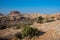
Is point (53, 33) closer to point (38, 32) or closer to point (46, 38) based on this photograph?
point (46, 38)

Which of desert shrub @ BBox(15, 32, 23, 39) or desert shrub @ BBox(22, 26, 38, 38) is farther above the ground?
desert shrub @ BBox(22, 26, 38, 38)

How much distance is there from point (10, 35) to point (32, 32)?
404 centimetres

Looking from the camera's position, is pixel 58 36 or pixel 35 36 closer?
pixel 58 36

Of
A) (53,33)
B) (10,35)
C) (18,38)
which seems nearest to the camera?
(53,33)

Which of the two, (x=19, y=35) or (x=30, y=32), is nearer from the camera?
(x=30, y=32)

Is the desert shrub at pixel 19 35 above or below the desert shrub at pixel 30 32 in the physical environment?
below

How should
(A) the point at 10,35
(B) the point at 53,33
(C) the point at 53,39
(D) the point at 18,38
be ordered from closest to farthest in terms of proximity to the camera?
(C) the point at 53,39
(B) the point at 53,33
(D) the point at 18,38
(A) the point at 10,35

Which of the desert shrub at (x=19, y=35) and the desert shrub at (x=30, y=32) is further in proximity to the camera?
the desert shrub at (x=19, y=35)

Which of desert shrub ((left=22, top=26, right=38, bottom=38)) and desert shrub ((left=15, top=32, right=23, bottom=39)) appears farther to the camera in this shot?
desert shrub ((left=15, top=32, right=23, bottom=39))

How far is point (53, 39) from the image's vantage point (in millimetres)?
20719

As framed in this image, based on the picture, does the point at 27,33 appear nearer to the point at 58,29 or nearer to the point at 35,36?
the point at 35,36

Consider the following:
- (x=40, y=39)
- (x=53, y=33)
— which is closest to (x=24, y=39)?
(x=40, y=39)

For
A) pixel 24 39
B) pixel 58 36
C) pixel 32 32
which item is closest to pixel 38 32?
pixel 32 32

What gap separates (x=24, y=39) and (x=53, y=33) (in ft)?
14.2
